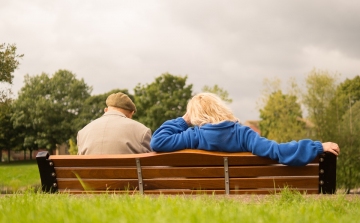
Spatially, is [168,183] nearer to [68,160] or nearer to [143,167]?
[143,167]

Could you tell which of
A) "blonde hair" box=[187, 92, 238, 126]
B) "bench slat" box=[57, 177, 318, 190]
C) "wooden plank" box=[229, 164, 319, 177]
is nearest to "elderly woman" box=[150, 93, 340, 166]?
"blonde hair" box=[187, 92, 238, 126]

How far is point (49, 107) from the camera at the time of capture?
193ft

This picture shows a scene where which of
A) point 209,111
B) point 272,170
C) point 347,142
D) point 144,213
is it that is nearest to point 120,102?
point 209,111

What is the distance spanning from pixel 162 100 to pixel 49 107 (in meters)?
12.7

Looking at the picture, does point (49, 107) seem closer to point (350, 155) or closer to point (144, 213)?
point (350, 155)

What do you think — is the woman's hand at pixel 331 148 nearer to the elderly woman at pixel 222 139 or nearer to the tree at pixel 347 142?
the elderly woman at pixel 222 139

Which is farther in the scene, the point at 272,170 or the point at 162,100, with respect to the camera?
the point at 162,100

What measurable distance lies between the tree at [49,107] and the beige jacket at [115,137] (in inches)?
2035

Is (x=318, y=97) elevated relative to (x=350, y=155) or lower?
elevated

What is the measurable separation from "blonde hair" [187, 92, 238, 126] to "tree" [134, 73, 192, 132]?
159ft

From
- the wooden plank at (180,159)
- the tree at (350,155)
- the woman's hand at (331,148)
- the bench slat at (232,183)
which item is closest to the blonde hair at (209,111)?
the wooden plank at (180,159)

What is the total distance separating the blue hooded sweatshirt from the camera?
18.5ft

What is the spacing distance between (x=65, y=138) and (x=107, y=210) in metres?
57.5

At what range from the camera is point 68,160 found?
20.0ft
